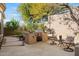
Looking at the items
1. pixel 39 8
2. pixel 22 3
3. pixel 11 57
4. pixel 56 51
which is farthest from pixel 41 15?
pixel 11 57

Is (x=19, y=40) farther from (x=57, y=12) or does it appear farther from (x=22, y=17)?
(x=57, y=12)

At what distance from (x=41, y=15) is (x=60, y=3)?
0.28 metres

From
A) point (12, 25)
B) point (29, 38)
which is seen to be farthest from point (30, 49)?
point (12, 25)

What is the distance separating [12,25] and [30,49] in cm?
38

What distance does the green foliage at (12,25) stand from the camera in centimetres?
246

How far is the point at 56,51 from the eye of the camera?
97.6 inches

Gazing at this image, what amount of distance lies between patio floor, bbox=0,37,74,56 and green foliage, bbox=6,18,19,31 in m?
0.13

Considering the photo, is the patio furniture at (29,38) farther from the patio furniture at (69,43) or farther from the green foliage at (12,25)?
the patio furniture at (69,43)

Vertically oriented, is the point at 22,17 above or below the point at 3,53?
above

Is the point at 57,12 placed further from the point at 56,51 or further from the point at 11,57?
the point at 11,57

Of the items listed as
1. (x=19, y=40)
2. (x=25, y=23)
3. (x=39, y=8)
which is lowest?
(x=19, y=40)

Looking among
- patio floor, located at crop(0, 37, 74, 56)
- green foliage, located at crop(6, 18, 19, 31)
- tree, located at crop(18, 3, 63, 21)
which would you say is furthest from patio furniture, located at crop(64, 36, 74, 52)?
green foliage, located at crop(6, 18, 19, 31)

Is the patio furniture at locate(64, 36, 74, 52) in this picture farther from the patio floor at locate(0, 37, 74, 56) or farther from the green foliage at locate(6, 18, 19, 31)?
the green foliage at locate(6, 18, 19, 31)

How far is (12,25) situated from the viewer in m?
2.47
